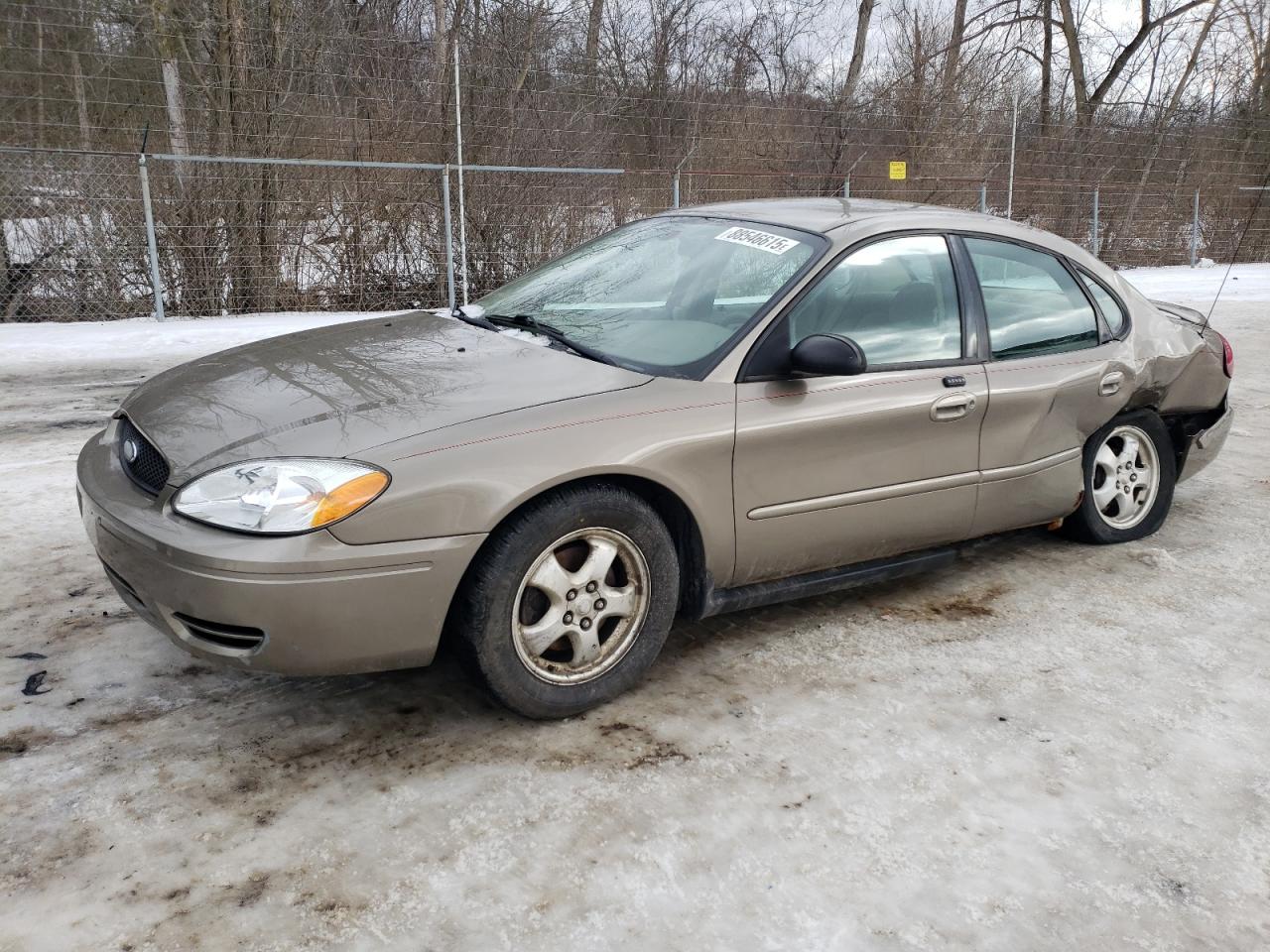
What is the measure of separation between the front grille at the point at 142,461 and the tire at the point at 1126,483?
346 centimetres

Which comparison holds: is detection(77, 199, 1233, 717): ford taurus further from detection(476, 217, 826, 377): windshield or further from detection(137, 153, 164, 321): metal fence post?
detection(137, 153, 164, 321): metal fence post

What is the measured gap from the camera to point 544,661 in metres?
2.99

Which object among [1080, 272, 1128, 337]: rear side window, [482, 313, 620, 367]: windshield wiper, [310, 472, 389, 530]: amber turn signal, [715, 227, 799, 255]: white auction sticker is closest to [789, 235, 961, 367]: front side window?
[715, 227, 799, 255]: white auction sticker

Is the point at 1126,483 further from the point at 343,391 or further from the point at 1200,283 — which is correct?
the point at 1200,283

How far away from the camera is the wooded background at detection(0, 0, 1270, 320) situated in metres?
11.4

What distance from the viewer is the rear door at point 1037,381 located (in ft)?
12.7

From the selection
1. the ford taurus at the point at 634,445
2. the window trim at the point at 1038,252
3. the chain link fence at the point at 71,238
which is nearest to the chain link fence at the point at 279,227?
the chain link fence at the point at 71,238

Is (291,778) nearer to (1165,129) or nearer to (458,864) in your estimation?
(458,864)

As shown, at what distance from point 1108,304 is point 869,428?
62.2 inches

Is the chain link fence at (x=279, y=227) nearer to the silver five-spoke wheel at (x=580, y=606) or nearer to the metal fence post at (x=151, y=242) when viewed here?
the metal fence post at (x=151, y=242)

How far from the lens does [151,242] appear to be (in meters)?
11.2

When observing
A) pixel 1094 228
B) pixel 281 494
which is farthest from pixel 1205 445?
pixel 1094 228

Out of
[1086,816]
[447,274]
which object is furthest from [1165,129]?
[1086,816]

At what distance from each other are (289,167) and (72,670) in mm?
9775
